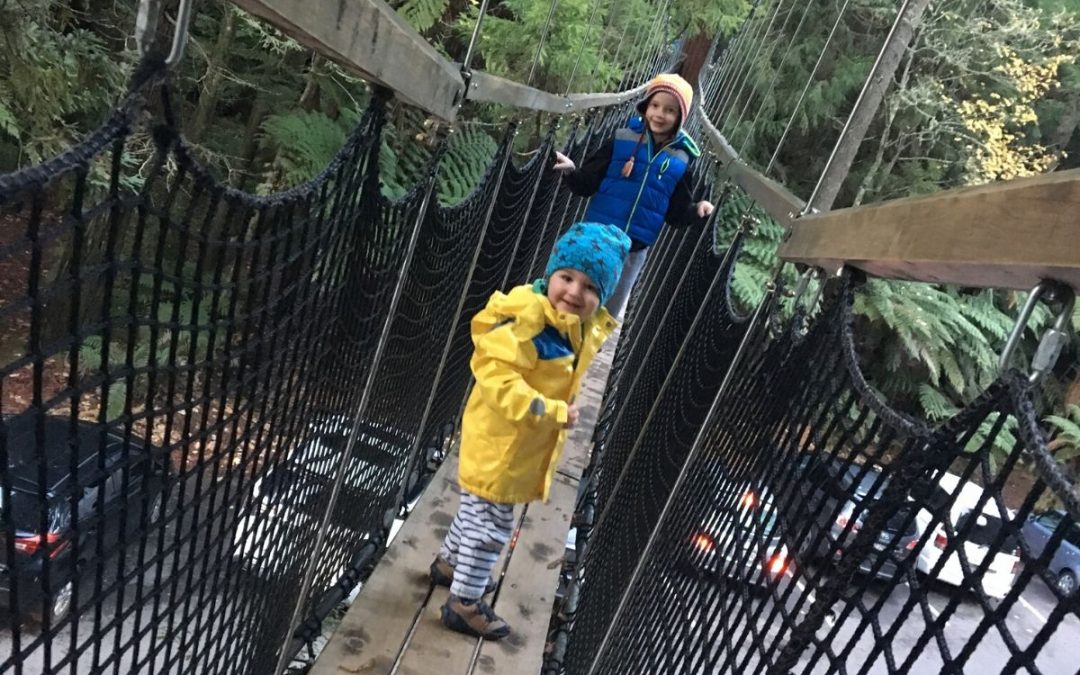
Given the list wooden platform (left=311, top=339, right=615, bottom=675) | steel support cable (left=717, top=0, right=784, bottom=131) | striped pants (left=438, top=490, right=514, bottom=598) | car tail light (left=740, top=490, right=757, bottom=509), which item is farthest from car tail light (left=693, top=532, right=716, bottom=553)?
steel support cable (left=717, top=0, right=784, bottom=131)

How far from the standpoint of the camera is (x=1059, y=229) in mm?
569

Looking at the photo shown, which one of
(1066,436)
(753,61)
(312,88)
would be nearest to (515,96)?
(753,61)

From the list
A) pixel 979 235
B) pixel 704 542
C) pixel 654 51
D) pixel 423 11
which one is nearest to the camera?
pixel 979 235

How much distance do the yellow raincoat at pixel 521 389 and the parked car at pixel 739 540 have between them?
342 millimetres

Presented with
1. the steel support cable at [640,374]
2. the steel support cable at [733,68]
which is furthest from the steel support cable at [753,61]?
the steel support cable at [640,374]

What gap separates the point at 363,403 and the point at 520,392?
0.92 feet

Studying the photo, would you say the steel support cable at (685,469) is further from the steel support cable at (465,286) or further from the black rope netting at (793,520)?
the steel support cable at (465,286)

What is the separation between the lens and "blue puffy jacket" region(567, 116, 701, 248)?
273 centimetres

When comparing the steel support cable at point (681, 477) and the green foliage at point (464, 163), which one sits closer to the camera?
the steel support cable at point (681, 477)

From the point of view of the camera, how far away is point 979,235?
675 mm

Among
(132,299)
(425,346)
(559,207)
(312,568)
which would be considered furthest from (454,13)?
(132,299)

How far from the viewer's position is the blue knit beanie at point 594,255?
64.8 inches

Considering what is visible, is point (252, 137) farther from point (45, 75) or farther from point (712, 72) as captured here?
point (712, 72)

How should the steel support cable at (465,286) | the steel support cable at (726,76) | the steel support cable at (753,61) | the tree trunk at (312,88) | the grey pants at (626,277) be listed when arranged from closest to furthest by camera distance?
the steel support cable at (465,286)
the grey pants at (626,277)
the steel support cable at (753,61)
the tree trunk at (312,88)
the steel support cable at (726,76)
